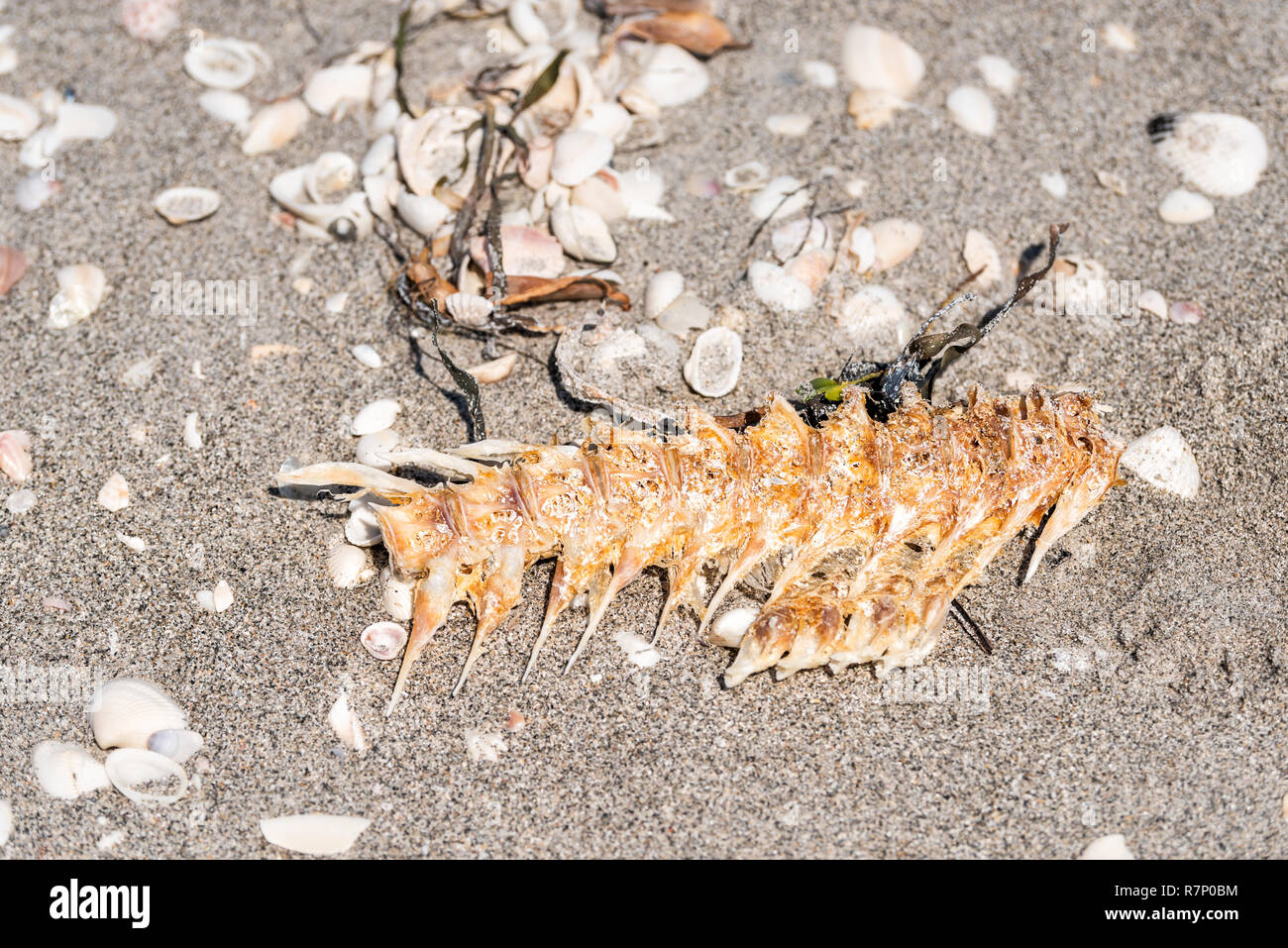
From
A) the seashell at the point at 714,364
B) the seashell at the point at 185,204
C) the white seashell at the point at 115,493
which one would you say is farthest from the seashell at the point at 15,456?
the seashell at the point at 714,364

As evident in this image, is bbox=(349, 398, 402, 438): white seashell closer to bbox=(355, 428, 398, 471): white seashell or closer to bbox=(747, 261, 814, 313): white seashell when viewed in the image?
bbox=(355, 428, 398, 471): white seashell

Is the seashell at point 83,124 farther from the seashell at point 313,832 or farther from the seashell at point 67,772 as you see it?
the seashell at point 313,832

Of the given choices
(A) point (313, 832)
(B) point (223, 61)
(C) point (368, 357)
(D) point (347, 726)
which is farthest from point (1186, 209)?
(B) point (223, 61)

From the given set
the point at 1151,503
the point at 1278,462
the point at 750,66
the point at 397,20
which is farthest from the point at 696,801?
the point at 397,20

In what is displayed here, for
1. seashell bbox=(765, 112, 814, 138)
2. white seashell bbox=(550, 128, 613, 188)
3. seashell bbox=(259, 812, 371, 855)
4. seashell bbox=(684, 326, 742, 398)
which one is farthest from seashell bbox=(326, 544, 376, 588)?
seashell bbox=(765, 112, 814, 138)

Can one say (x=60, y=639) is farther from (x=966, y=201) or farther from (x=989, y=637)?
(x=966, y=201)

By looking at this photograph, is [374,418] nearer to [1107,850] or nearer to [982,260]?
[982,260]
